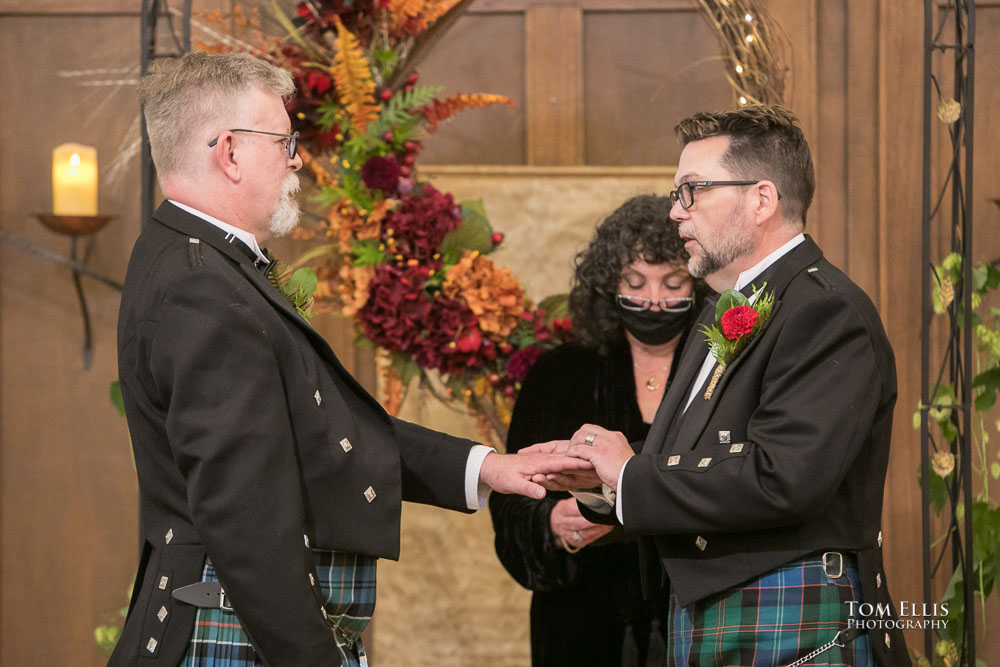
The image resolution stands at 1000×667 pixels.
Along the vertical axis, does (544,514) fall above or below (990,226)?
below

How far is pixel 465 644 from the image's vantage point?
373cm

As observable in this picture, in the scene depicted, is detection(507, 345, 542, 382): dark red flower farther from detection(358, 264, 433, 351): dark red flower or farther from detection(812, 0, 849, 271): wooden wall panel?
detection(812, 0, 849, 271): wooden wall panel

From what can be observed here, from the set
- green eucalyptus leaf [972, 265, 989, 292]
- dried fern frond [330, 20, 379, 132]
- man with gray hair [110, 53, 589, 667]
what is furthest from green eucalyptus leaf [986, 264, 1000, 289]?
man with gray hair [110, 53, 589, 667]

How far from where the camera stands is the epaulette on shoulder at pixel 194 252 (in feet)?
5.58

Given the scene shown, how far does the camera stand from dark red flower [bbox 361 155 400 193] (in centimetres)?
304

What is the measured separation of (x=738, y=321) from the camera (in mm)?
1918

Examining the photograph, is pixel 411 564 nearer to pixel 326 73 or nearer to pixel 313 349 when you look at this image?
pixel 326 73

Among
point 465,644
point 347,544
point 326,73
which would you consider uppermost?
point 326,73

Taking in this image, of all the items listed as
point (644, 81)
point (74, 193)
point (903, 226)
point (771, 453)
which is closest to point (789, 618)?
point (771, 453)

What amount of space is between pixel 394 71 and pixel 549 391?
3.71 feet

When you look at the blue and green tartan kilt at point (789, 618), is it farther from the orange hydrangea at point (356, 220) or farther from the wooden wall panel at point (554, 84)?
the wooden wall panel at point (554, 84)

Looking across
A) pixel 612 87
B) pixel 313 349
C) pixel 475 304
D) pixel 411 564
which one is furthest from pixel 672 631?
pixel 612 87

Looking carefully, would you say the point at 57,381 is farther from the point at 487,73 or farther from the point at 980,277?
the point at 980,277

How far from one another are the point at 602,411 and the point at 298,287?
3.24 feet
